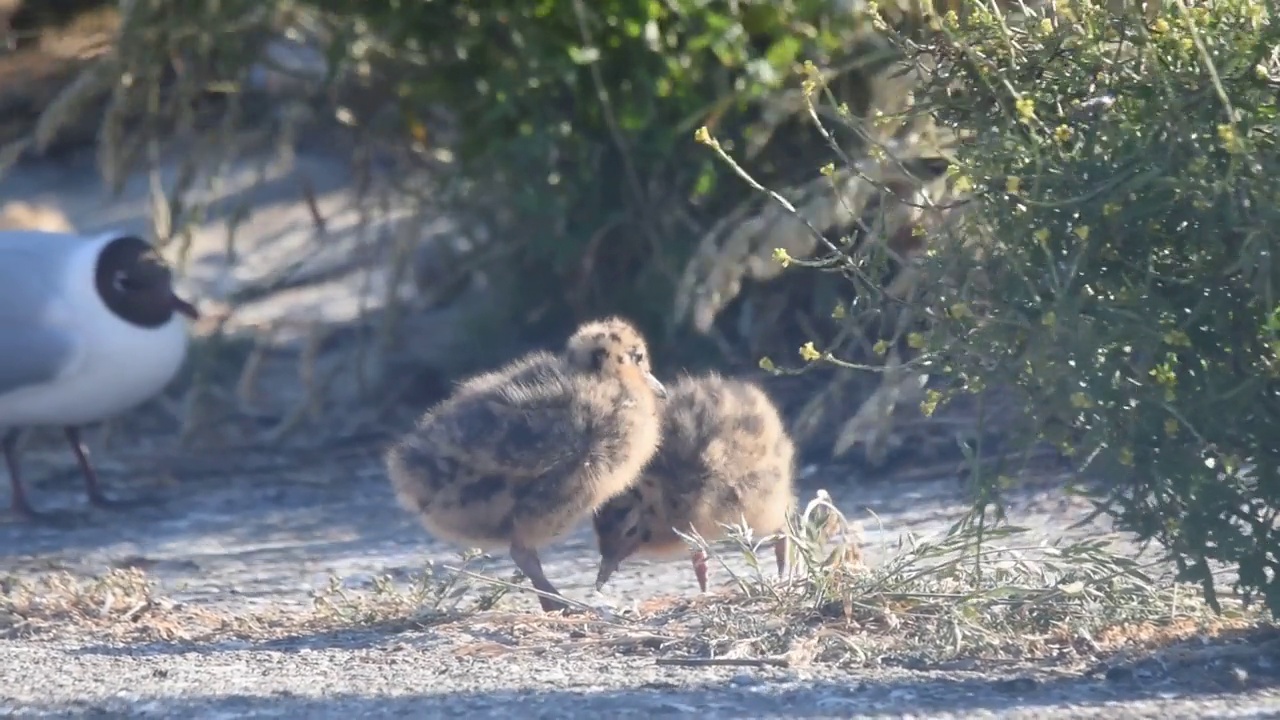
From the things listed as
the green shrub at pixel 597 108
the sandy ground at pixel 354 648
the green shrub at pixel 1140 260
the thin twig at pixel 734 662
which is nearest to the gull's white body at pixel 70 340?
the sandy ground at pixel 354 648

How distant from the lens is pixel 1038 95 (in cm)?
422

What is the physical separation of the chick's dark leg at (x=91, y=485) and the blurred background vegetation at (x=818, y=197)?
2.53 feet

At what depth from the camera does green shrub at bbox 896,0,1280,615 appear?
3926mm

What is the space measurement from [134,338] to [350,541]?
6.34 ft

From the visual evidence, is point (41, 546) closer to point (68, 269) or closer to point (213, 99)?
point (68, 269)

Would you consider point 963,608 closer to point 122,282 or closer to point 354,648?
point 354,648

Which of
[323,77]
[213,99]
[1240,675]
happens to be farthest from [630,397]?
[213,99]

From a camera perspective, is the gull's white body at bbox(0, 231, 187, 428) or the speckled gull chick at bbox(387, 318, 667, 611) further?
the gull's white body at bbox(0, 231, 187, 428)

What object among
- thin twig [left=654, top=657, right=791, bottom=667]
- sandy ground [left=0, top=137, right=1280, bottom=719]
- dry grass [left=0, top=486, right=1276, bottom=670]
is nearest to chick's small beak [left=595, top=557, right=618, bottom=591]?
sandy ground [left=0, top=137, right=1280, bottom=719]

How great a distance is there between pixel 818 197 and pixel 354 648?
3.33 metres

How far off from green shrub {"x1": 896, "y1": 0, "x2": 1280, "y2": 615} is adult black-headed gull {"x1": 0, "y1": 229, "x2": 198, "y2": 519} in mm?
4920

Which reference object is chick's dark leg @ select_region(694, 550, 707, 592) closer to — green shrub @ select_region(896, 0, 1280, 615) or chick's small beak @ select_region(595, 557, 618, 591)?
chick's small beak @ select_region(595, 557, 618, 591)

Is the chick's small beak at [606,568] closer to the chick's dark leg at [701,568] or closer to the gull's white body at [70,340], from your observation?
the chick's dark leg at [701,568]

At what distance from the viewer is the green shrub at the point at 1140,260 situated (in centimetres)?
393
